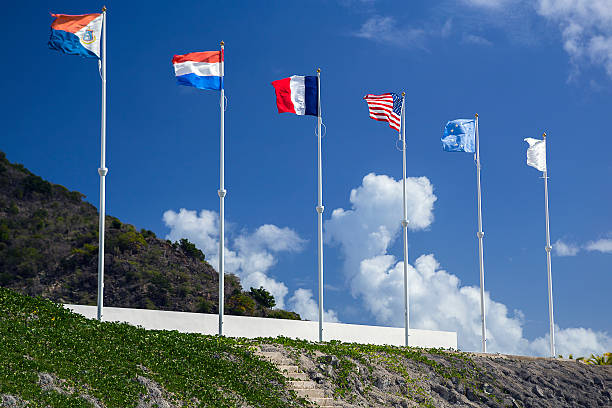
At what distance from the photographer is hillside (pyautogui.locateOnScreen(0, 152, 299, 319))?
5112 cm

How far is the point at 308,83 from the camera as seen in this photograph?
28.7m

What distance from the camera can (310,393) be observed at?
66.7 ft

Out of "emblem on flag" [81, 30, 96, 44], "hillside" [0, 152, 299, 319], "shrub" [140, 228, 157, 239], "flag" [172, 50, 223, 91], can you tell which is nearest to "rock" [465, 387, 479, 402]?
"flag" [172, 50, 223, 91]

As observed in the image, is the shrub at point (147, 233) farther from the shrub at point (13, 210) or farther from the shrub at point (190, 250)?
the shrub at point (13, 210)

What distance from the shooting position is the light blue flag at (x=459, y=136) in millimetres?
33375

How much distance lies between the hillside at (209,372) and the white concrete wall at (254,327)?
13.7 feet

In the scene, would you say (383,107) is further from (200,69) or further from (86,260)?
(86,260)

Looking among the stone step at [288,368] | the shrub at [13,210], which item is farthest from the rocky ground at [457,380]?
the shrub at [13,210]

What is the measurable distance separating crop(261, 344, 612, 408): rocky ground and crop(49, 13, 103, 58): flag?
11732mm

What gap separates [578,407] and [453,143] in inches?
497

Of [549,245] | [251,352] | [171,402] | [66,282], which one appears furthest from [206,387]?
[66,282]

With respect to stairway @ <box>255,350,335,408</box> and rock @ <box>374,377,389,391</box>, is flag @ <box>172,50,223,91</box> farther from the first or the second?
rock @ <box>374,377,389,391</box>

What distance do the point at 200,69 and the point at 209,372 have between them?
38.6 ft

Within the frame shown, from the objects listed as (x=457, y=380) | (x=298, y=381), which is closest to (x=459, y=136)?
(x=457, y=380)
